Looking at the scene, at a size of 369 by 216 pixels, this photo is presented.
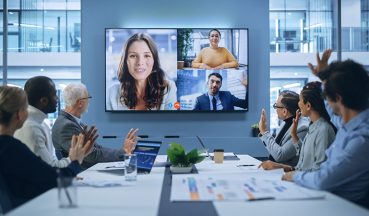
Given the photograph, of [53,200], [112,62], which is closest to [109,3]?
[112,62]

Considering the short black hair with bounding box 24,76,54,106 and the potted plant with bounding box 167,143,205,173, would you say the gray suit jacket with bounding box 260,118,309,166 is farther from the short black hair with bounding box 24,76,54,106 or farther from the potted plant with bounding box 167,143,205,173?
the short black hair with bounding box 24,76,54,106

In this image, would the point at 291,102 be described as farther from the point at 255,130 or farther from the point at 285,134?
the point at 255,130

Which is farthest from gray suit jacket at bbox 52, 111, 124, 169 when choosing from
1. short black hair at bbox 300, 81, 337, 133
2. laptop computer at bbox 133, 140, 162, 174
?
short black hair at bbox 300, 81, 337, 133

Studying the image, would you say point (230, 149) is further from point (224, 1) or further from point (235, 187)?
point (235, 187)

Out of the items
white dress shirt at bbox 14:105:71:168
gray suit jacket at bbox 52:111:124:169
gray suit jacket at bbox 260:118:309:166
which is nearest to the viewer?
white dress shirt at bbox 14:105:71:168

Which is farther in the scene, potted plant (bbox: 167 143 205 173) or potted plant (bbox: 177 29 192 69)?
potted plant (bbox: 177 29 192 69)

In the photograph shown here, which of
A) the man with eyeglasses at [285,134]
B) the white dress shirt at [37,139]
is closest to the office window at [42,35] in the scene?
the man with eyeglasses at [285,134]

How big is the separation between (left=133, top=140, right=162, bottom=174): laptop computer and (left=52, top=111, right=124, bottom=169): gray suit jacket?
0.74m

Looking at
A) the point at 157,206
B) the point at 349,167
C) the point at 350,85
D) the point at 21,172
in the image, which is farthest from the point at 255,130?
the point at 157,206

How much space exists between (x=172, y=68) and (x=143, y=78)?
1.40 ft

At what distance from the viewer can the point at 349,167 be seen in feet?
6.77

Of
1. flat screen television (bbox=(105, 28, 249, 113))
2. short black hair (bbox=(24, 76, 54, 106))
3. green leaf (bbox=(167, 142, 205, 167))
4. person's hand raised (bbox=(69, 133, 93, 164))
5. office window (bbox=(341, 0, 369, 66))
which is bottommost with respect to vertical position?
green leaf (bbox=(167, 142, 205, 167))

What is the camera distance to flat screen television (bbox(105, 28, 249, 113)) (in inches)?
249

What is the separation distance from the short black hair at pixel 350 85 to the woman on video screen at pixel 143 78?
4186mm
